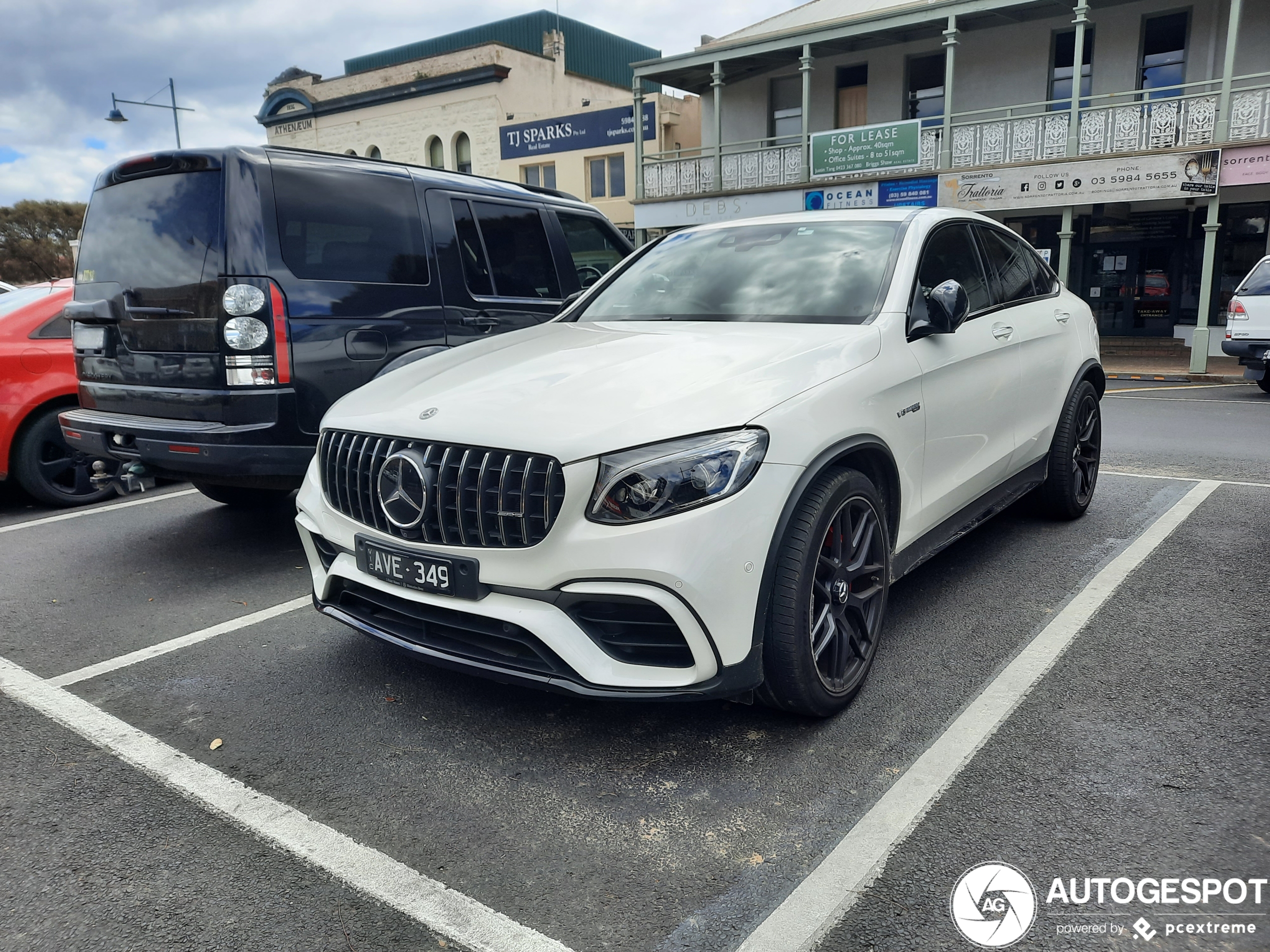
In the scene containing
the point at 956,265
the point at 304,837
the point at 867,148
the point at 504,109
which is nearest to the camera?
the point at 304,837

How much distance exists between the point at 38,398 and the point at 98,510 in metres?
0.84

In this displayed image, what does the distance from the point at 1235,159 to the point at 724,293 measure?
52.6ft

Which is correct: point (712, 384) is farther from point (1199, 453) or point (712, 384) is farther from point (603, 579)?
point (1199, 453)

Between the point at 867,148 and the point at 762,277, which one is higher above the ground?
the point at 867,148

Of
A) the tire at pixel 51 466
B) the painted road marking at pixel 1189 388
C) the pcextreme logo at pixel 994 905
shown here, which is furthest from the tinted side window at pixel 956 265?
the painted road marking at pixel 1189 388

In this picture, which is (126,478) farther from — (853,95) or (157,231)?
(853,95)

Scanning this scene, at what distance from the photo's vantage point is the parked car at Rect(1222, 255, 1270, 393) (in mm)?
11945

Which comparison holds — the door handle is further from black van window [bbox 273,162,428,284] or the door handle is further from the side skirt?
the side skirt

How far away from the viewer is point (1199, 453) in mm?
7895

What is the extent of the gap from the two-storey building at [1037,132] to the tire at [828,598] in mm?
15449

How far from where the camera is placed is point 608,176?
29.5m

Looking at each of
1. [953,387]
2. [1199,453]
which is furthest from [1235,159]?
[953,387]

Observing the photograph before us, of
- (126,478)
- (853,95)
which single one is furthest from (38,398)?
(853,95)

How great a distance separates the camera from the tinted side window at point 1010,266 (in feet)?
15.6
